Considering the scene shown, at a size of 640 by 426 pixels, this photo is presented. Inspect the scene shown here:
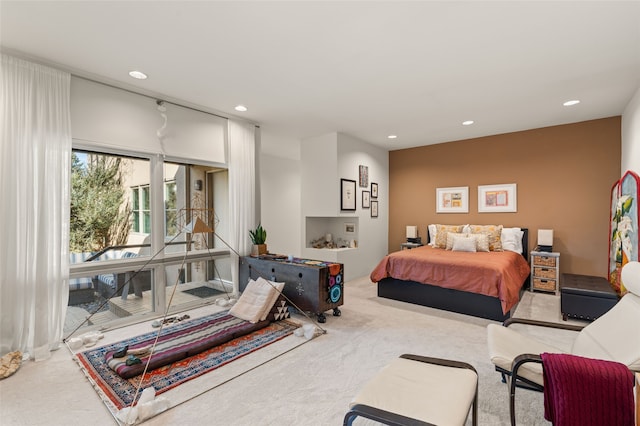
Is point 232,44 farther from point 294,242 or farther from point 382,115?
point 294,242

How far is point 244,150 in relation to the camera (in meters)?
4.61

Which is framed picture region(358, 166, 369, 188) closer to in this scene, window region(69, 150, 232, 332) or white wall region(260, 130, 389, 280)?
white wall region(260, 130, 389, 280)

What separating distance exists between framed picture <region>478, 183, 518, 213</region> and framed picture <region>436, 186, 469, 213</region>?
0.83 ft

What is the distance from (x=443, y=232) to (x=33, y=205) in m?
5.60

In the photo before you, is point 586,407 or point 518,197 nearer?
point 586,407

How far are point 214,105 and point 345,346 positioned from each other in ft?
11.3

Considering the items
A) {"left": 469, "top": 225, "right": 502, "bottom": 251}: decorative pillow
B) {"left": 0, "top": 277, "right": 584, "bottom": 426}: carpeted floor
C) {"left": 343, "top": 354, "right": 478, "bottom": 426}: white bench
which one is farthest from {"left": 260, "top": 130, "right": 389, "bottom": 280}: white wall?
{"left": 343, "top": 354, "right": 478, "bottom": 426}: white bench

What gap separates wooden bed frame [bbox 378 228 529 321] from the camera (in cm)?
366

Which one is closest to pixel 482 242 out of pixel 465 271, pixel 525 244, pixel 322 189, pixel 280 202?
pixel 525 244

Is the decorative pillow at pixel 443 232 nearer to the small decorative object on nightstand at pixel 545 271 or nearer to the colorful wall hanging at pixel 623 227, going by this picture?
the small decorative object on nightstand at pixel 545 271

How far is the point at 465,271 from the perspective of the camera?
3.81 metres

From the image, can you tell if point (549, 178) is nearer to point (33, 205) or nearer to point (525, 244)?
point (525, 244)

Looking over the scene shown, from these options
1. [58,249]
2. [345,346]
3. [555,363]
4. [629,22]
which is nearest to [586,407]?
[555,363]

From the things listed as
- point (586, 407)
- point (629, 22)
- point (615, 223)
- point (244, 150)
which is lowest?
point (586, 407)
